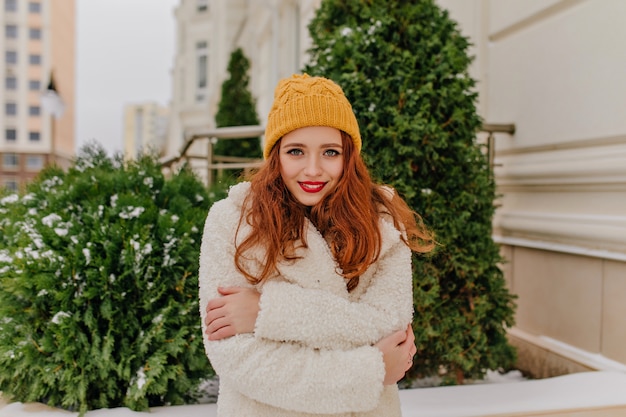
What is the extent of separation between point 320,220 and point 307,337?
0.35 meters

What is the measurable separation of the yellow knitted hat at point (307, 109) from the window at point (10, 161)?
2665 inches

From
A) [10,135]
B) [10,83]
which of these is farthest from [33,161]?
[10,83]

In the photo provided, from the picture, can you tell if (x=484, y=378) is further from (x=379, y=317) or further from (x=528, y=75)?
(x=528, y=75)

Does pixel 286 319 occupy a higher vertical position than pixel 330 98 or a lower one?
lower

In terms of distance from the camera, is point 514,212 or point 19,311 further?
point 514,212

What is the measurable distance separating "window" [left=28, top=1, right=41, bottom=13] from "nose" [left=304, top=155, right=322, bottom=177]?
70925mm

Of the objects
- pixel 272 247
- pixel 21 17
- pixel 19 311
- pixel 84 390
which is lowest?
pixel 84 390

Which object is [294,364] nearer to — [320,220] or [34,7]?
[320,220]

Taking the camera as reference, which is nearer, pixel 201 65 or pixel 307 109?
pixel 307 109

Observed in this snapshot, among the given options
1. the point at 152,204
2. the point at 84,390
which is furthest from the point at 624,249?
the point at 84,390

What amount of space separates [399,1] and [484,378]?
2082mm

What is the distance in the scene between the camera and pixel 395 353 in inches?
54.9

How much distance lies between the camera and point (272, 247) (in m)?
1.42

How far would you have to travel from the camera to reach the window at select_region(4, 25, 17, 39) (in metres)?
60.3
